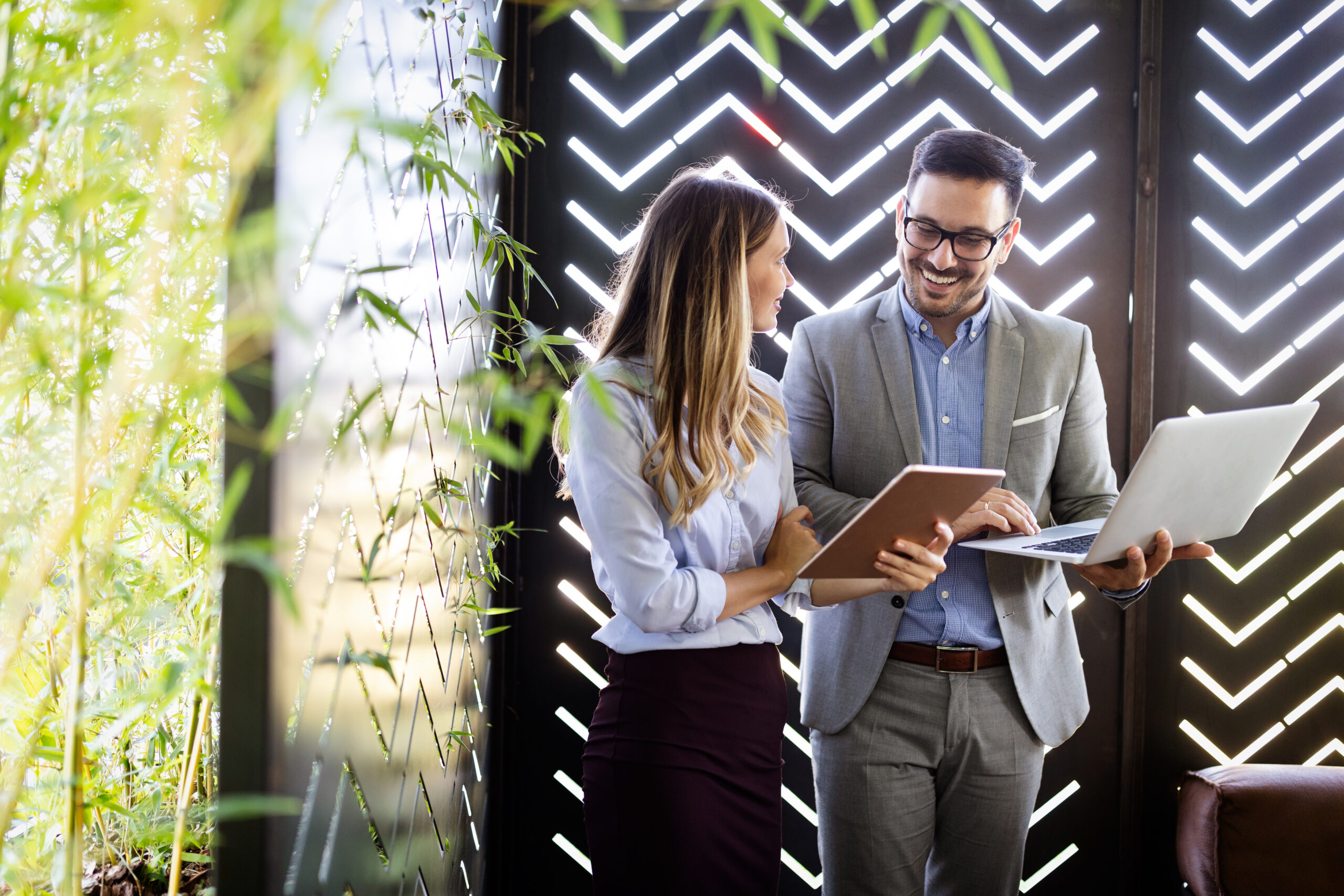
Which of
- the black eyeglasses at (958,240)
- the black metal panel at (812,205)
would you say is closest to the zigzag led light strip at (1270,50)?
the black metal panel at (812,205)

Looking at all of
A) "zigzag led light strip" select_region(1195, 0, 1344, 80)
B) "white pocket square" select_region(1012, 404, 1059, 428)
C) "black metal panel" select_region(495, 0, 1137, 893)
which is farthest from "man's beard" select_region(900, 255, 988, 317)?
"zigzag led light strip" select_region(1195, 0, 1344, 80)

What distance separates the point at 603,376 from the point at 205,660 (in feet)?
2.70

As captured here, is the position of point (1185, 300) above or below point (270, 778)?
above

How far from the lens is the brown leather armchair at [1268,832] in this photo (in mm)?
2033

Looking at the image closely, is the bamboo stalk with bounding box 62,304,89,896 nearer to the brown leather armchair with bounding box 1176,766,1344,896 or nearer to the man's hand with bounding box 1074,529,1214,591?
the man's hand with bounding box 1074,529,1214,591

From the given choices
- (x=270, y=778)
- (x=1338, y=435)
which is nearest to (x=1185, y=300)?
(x=1338, y=435)

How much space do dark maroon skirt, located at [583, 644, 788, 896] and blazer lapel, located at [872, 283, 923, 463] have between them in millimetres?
588

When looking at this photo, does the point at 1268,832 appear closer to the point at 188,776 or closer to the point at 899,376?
the point at 899,376

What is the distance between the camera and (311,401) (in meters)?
0.80

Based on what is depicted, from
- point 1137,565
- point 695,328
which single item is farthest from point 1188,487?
point 695,328

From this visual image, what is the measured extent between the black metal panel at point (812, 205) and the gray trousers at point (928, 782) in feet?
2.10

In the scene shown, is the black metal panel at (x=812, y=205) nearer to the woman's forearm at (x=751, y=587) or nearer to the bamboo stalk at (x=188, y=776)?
the woman's forearm at (x=751, y=587)

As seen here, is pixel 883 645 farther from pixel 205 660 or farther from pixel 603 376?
pixel 205 660

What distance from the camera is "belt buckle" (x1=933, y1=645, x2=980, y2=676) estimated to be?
5.88ft
